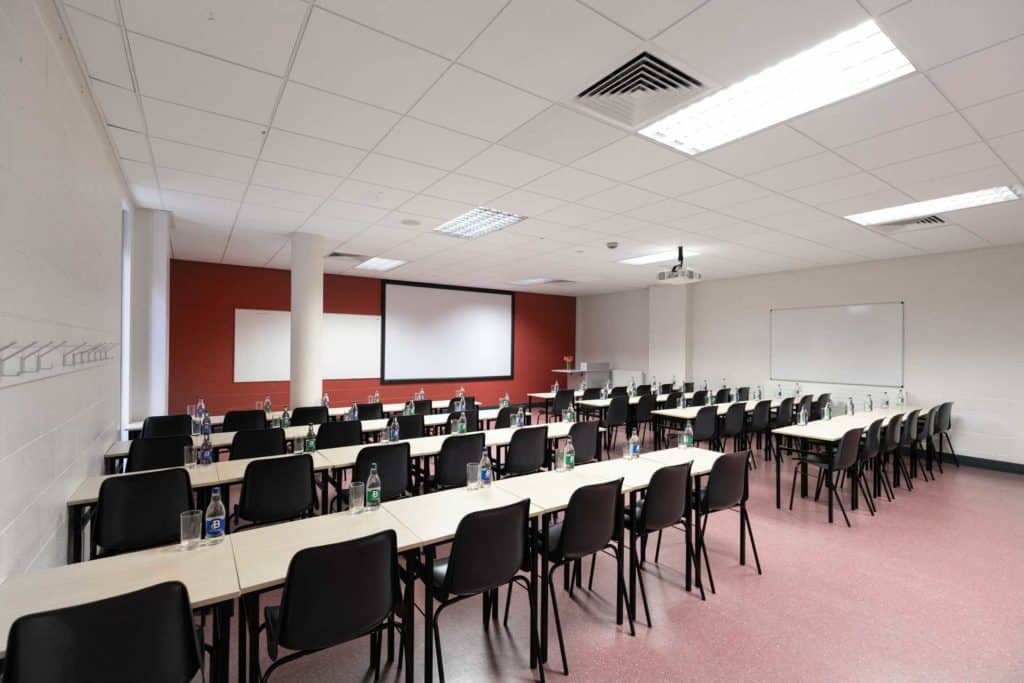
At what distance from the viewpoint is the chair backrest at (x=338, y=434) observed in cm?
438

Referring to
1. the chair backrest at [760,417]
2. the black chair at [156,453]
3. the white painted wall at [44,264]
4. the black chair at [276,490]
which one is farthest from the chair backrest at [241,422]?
the chair backrest at [760,417]

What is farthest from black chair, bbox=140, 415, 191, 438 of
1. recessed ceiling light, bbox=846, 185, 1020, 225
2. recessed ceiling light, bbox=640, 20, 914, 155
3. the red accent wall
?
recessed ceiling light, bbox=846, 185, 1020, 225

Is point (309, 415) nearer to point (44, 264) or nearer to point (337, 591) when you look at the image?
point (44, 264)

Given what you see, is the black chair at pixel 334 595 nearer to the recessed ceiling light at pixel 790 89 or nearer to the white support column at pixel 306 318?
the recessed ceiling light at pixel 790 89

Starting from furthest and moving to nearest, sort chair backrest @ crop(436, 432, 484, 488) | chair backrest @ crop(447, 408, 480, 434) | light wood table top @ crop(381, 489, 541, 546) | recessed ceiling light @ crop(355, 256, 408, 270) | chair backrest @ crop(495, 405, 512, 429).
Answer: recessed ceiling light @ crop(355, 256, 408, 270), chair backrest @ crop(495, 405, 512, 429), chair backrest @ crop(447, 408, 480, 434), chair backrest @ crop(436, 432, 484, 488), light wood table top @ crop(381, 489, 541, 546)

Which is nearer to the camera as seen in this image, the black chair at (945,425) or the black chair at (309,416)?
the black chair at (309,416)

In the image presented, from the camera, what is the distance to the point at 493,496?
2773mm

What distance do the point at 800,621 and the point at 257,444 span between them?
4112 mm

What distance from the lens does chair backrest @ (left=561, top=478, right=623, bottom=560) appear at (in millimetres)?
2514

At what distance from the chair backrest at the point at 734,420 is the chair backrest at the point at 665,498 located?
3.86m

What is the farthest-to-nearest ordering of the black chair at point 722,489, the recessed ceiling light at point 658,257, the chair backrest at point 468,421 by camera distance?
the recessed ceiling light at point 658,257, the chair backrest at point 468,421, the black chair at point 722,489

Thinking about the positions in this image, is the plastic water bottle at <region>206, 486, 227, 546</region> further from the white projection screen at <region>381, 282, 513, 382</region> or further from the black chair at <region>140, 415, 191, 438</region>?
the white projection screen at <region>381, 282, 513, 382</region>

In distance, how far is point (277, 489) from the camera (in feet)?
10.3

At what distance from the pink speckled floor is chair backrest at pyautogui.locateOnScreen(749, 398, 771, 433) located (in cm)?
268
